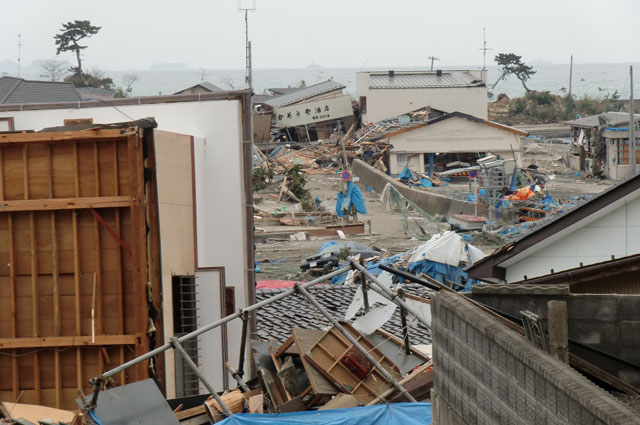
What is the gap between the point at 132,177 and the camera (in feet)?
30.4

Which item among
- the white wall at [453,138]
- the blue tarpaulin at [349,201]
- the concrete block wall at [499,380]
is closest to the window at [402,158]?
the white wall at [453,138]

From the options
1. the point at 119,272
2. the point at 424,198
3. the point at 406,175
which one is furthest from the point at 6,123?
the point at 406,175

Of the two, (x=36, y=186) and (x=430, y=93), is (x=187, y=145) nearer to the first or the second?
(x=36, y=186)

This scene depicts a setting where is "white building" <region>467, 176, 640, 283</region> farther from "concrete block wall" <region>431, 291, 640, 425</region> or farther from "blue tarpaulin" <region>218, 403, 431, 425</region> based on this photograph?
"concrete block wall" <region>431, 291, 640, 425</region>

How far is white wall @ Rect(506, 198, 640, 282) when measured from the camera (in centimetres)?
1067

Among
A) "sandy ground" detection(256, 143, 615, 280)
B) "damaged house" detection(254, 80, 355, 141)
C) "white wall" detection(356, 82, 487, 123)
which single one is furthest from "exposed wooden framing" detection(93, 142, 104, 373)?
"damaged house" detection(254, 80, 355, 141)

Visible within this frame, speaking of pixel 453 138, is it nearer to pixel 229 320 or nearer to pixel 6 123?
pixel 6 123

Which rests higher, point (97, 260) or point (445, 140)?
Result: point (445, 140)

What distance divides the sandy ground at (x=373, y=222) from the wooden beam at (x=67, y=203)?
14847 mm

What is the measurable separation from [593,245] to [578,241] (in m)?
0.18

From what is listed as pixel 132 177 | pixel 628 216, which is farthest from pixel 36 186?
pixel 628 216

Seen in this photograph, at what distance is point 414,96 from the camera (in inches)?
2416

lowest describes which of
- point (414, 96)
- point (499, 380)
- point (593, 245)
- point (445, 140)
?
point (499, 380)

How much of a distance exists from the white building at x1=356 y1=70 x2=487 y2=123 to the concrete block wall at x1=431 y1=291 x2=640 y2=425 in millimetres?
55784
